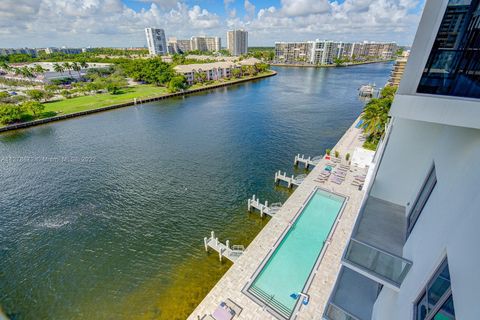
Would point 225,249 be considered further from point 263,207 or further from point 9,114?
point 9,114

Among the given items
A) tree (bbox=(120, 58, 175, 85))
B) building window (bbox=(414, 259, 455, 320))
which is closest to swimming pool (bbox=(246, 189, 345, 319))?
building window (bbox=(414, 259, 455, 320))

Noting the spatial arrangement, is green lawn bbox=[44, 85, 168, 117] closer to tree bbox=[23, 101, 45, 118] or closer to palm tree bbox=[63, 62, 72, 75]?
tree bbox=[23, 101, 45, 118]

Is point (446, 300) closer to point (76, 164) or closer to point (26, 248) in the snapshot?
point (26, 248)

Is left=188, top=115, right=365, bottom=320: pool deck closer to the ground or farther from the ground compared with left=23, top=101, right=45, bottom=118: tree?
closer to the ground

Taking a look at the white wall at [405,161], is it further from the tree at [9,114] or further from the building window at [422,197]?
the tree at [9,114]

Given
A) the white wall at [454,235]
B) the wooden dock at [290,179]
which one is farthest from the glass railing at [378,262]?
the wooden dock at [290,179]

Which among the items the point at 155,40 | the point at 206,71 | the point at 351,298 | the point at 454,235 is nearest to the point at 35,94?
the point at 206,71
